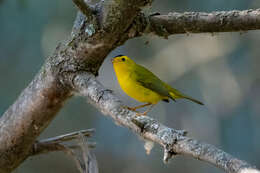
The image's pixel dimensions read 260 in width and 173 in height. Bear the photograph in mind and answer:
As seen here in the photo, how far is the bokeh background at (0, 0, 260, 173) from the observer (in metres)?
7.18

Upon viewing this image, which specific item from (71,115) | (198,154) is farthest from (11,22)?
(198,154)

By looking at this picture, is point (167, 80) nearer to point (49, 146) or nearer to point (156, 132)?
point (49, 146)

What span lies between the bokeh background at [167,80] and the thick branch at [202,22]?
4161mm

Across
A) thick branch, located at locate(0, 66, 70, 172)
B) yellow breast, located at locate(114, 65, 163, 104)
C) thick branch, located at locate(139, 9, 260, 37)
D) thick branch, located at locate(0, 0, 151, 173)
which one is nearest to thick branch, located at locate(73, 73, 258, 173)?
thick branch, located at locate(0, 0, 151, 173)

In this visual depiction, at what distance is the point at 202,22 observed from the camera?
2.67 metres

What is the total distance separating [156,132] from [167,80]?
624 centimetres

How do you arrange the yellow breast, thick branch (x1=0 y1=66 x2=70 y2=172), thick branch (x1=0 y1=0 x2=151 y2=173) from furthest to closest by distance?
the yellow breast, thick branch (x1=0 y1=66 x2=70 y2=172), thick branch (x1=0 y1=0 x2=151 y2=173)

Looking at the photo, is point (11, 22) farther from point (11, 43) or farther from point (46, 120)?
point (46, 120)

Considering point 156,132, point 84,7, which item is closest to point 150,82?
point 84,7

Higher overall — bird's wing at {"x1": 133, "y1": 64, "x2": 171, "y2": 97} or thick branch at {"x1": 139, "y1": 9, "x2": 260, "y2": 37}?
thick branch at {"x1": 139, "y1": 9, "x2": 260, "y2": 37}

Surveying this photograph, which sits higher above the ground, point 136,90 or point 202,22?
point 202,22

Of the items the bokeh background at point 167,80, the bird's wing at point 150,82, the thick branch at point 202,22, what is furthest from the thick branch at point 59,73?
the bokeh background at point 167,80

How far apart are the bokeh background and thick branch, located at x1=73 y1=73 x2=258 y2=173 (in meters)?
4.42

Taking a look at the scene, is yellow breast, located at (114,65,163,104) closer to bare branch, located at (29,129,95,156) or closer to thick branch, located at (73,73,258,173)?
bare branch, located at (29,129,95,156)
